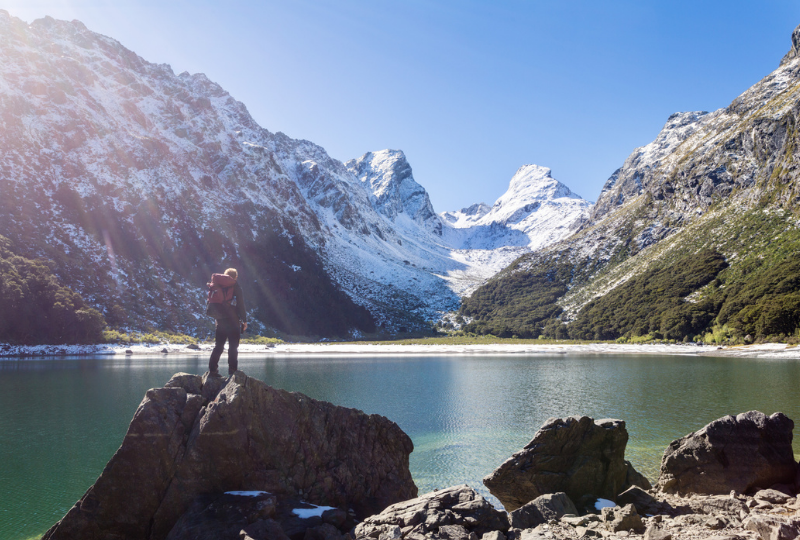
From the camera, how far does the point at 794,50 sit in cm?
14100

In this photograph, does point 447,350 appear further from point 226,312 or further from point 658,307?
point 226,312

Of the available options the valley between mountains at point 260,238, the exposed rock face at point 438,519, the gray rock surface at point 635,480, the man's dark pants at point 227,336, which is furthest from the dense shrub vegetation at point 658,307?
the man's dark pants at point 227,336

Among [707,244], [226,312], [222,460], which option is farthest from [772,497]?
[707,244]

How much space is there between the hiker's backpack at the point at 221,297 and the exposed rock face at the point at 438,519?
19.1 feet

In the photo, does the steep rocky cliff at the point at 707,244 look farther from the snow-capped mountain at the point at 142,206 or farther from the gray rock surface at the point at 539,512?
the gray rock surface at the point at 539,512

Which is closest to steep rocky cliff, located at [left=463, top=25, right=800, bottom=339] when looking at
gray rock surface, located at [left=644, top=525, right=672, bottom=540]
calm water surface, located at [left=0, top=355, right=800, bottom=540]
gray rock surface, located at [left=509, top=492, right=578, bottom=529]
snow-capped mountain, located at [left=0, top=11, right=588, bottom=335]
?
calm water surface, located at [left=0, top=355, right=800, bottom=540]

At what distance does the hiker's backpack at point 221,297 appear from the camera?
10.8 m

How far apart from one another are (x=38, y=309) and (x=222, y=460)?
96.5m

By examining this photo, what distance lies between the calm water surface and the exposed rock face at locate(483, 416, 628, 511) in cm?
234

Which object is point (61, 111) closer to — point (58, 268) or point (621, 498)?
point (58, 268)

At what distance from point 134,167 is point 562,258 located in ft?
497

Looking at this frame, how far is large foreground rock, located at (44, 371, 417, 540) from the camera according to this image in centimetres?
880

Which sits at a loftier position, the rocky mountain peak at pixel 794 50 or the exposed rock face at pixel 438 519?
the rocky mountain peak at pixel 794 50

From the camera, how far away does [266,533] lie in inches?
308
